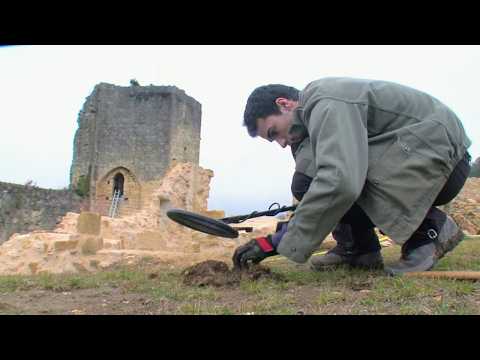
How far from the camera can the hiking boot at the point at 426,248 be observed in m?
2.62

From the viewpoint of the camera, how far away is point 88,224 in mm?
6844

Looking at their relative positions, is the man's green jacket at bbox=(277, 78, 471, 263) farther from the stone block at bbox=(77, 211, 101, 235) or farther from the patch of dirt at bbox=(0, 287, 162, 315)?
the stone block at bbox=(77, 211, 101, 235)

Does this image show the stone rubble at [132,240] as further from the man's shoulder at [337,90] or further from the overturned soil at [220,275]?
the man's shoulder at [337,90]

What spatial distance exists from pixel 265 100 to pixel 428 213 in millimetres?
1081

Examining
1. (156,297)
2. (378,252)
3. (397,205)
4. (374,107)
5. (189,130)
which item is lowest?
(156,297)

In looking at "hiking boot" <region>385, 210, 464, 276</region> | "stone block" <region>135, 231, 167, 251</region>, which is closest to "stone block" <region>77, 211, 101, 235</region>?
"stone block" <region>135, 231, 167, 251</region>

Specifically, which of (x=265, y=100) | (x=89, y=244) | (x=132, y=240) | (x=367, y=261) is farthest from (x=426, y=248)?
(x=132, y=240)

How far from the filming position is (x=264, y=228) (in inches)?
321

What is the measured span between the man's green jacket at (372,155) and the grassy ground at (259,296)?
236 millimetres

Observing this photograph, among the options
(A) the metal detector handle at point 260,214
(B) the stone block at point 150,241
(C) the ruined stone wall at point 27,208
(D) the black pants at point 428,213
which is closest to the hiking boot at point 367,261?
(D) the black pants at point 428,213

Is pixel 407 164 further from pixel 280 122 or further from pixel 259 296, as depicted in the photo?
pixel 259 296
